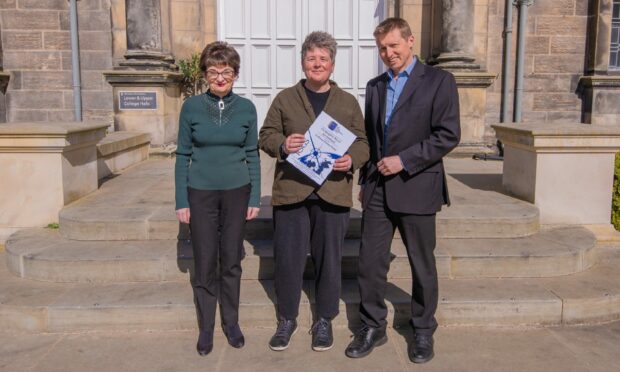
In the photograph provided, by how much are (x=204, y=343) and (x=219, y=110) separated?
142 centimetres

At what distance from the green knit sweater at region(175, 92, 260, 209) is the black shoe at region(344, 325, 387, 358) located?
3.87 feet

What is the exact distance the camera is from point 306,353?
346 cm

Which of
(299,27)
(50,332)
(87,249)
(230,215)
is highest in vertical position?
Answer: (299,27)

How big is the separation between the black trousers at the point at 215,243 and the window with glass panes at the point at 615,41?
9147 millimetres

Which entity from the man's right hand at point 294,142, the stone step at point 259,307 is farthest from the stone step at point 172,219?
the man's right hand at point 294,142

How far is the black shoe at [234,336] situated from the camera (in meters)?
3.53

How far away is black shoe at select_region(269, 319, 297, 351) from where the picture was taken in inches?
137

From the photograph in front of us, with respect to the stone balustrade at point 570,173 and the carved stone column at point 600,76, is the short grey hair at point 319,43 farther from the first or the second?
the carved stone column at point 600,76

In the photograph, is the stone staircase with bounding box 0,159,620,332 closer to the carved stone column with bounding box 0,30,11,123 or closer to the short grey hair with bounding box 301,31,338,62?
the short grey hair with bounding box 301,31,338,62

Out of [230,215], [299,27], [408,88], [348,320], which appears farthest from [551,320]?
[299,27]

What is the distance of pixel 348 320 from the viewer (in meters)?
3.85

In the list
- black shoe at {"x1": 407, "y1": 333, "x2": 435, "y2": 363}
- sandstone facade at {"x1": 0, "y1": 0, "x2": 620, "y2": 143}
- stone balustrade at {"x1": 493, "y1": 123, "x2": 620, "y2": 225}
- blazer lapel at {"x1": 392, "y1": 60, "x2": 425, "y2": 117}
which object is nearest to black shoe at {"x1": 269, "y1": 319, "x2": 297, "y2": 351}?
black shoe at {"x1": 407, "y1": 333, "x2": 435, "y2": 363}

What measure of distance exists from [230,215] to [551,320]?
2.34m

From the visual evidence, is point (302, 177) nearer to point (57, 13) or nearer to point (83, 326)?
point (83, 326)
